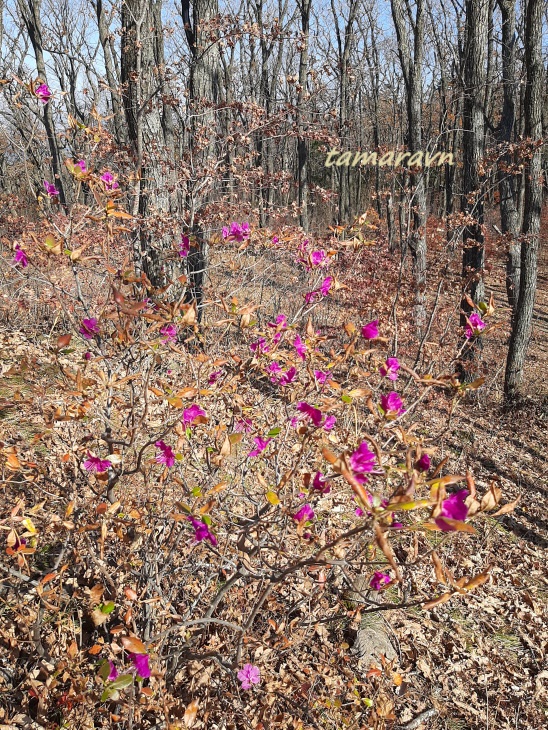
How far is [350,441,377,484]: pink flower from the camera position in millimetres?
1130

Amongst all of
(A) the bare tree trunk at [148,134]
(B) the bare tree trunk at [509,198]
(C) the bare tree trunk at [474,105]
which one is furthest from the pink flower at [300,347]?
(B) the bare tree trunk at [509,198]

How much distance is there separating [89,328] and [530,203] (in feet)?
21.9

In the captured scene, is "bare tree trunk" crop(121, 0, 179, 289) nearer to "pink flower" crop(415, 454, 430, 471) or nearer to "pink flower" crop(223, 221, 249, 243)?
"pink flower" crop(223, 221, 249, 243)

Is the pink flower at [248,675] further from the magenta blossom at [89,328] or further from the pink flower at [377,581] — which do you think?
the magenta blossom at [89,328]

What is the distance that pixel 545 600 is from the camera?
3.78 meters

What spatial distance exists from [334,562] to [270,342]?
1.12 meters

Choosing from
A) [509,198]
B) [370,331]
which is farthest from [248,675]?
[509,198]

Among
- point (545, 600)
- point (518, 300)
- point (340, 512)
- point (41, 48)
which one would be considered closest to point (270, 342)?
point (340, 512)

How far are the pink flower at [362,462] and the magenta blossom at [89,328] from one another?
1.13m

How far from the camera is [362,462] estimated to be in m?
1.16

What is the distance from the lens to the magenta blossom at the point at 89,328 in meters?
1.82

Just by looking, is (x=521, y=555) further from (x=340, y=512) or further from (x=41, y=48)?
(x=41, y=48)

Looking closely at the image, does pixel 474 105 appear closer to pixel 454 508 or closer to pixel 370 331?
pixel 370 331

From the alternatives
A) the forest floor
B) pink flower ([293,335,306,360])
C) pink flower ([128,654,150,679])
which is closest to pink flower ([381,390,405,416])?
the forest floor
